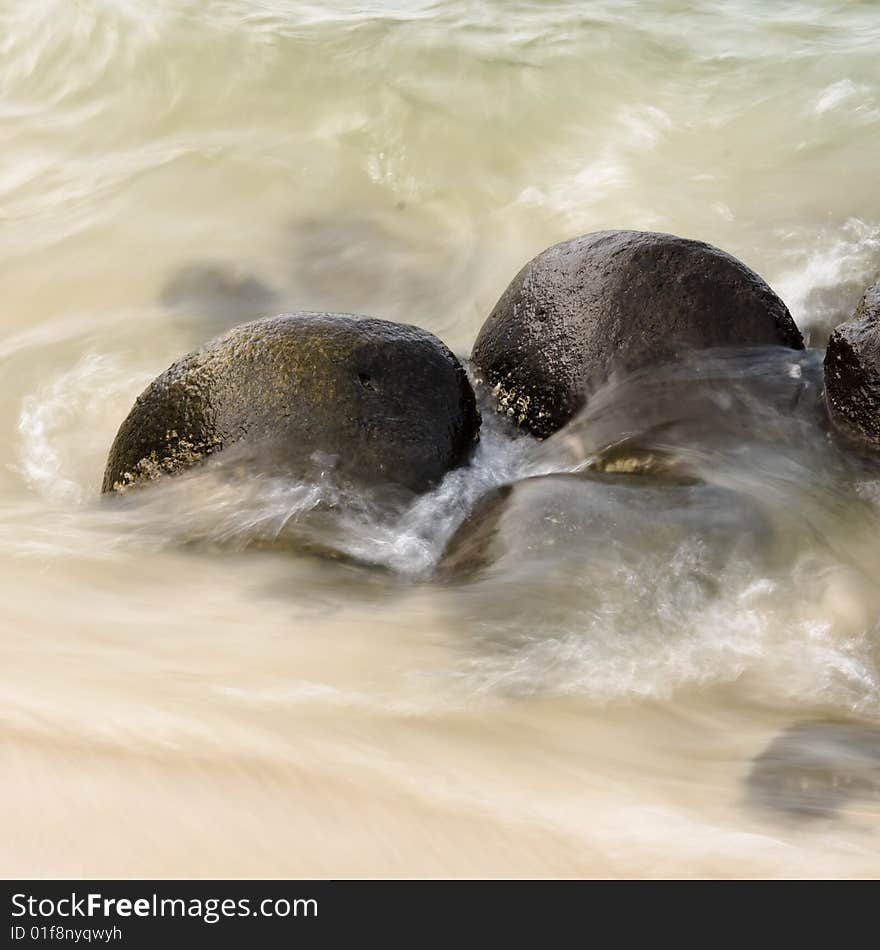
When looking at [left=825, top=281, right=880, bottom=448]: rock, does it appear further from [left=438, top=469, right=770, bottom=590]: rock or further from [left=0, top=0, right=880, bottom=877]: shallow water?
[left=438, top=469, right=770, bottom=590]: rock

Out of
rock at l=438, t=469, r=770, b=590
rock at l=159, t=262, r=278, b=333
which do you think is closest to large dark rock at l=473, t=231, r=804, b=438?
rock at l=438, t=469, r=770, b=590

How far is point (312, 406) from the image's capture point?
4.57 m

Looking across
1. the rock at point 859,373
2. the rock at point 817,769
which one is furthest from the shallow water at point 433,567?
the rock at point 859,373

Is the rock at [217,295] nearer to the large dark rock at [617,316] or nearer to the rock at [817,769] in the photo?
the large dark rock at [617,316]

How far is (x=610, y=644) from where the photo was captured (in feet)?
12.8

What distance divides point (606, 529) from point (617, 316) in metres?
1.18

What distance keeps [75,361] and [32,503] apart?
1695 mm

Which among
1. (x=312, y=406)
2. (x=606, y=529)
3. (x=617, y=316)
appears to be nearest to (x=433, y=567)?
(x=606, y=529)

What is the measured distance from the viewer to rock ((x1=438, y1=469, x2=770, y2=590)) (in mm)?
4262

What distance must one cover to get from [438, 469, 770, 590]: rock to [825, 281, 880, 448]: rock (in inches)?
27.9

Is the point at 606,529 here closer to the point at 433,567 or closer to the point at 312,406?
the point at 433,567

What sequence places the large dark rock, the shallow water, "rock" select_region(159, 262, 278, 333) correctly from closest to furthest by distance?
1. the shallow water
2. the large dark rock
3. "rock" select_region(159, 262, 278, 333)
